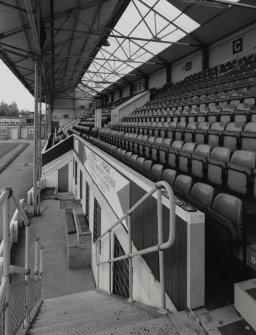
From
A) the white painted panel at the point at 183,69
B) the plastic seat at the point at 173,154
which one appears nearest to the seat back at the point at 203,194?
the plastic seat at the point at 173,154

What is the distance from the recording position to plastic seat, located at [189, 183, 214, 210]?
2.47 metres

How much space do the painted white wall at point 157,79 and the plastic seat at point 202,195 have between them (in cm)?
1762

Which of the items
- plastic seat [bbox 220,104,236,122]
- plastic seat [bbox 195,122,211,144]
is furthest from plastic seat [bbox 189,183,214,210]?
plastic seat [bbox 220,104,236,122]

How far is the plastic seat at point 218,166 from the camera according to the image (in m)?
3.26

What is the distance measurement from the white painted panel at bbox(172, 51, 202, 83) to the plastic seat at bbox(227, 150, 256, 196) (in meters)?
12.9

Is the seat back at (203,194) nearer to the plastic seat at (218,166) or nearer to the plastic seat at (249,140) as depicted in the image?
the plastic seat at (218,166)

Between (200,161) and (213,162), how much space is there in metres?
0.32

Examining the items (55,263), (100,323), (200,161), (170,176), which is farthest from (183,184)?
(55,263)

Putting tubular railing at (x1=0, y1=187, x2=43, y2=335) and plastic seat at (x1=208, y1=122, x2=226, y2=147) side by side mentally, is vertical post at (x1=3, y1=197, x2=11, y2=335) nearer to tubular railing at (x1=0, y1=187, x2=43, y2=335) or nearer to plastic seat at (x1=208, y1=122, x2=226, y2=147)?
tubular railing at (x1=0, y1=187, x2=43, y2=335)

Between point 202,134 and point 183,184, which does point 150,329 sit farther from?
point 202,134

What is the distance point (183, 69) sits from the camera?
16422 millimetres

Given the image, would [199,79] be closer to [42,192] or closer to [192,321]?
[42,192]

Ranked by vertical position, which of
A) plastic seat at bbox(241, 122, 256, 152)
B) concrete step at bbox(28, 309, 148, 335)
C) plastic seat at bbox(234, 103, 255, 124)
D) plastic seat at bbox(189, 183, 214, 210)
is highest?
plastic seat at bbox(234, 103, 255, 124)

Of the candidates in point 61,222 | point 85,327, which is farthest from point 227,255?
point 61,222
